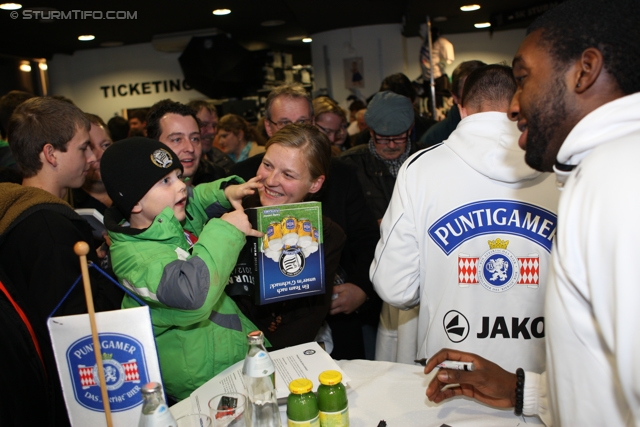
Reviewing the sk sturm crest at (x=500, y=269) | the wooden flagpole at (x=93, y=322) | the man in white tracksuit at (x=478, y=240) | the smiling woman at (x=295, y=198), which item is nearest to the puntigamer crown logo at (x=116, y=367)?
the wooden flagpole at (x=93, y=322)

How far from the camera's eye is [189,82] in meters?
10.0

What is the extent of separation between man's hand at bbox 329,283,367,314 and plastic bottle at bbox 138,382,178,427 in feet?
4.50

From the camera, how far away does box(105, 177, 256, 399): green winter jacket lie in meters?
1.52

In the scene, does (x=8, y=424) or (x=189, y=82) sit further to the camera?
(x=189, y=82)

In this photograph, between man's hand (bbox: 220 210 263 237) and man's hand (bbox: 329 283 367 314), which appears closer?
man's hand (bbox: 220 210 263 237)

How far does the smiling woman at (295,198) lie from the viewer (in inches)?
78.5

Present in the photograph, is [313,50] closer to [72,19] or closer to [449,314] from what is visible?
[72,19]

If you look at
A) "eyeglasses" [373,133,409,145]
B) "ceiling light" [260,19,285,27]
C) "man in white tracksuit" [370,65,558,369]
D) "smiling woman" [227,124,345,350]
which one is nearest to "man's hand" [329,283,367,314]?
"smiling woman" [227,124,345,350]

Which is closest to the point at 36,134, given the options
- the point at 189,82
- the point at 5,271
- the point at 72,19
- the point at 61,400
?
the point at 5,271

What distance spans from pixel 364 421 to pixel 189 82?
377 inches

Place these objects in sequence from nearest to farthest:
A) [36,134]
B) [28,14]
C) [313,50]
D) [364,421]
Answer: [364,421] < [36,134] < [28,14] < [313,50]

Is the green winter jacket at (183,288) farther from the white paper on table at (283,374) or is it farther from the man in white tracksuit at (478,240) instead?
the man in white tracksuit at (478,240)

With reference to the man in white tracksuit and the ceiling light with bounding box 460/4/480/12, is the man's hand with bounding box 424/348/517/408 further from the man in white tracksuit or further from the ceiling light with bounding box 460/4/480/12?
the ceiling light with bounding box 460/4/480/12

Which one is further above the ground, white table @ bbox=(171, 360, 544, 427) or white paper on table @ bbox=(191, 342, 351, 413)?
white paper on table @ bbox=(191, 342, 351, 413)
